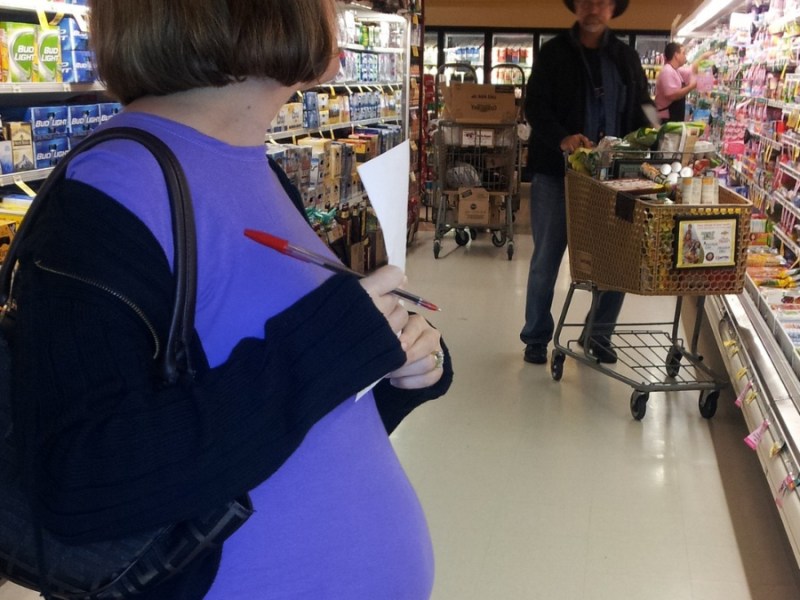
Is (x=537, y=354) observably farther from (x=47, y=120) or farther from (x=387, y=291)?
(x=387, y=291)

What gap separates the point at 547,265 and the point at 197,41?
381cm

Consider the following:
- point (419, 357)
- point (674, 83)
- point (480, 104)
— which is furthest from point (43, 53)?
point (674, 83)

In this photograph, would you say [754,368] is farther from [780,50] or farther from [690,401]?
[780,50]

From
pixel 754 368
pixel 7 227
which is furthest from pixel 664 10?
pixel 7 227

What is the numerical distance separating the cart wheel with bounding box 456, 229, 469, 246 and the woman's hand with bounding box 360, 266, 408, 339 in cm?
699

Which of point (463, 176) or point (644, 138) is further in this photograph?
point (463, 176)

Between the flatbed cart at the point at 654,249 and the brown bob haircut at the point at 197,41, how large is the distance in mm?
2712

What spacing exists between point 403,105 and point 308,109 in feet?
7.67

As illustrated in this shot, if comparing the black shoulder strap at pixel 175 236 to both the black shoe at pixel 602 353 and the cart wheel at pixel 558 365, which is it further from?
the black shoe at pixel 602 353

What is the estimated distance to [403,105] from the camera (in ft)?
25.4

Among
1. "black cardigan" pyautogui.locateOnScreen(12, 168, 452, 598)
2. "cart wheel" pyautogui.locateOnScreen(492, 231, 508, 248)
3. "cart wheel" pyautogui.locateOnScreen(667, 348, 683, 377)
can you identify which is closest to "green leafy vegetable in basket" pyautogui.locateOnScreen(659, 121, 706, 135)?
"cart wheel" pyautogui.locateOnScreen(667, 348, 683, 377)

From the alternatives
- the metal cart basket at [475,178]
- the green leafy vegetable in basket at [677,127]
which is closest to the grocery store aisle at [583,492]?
the green leafy vegetable in basket at [677,127]

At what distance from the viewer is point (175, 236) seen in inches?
32.2

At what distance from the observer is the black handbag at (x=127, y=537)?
815 mm
